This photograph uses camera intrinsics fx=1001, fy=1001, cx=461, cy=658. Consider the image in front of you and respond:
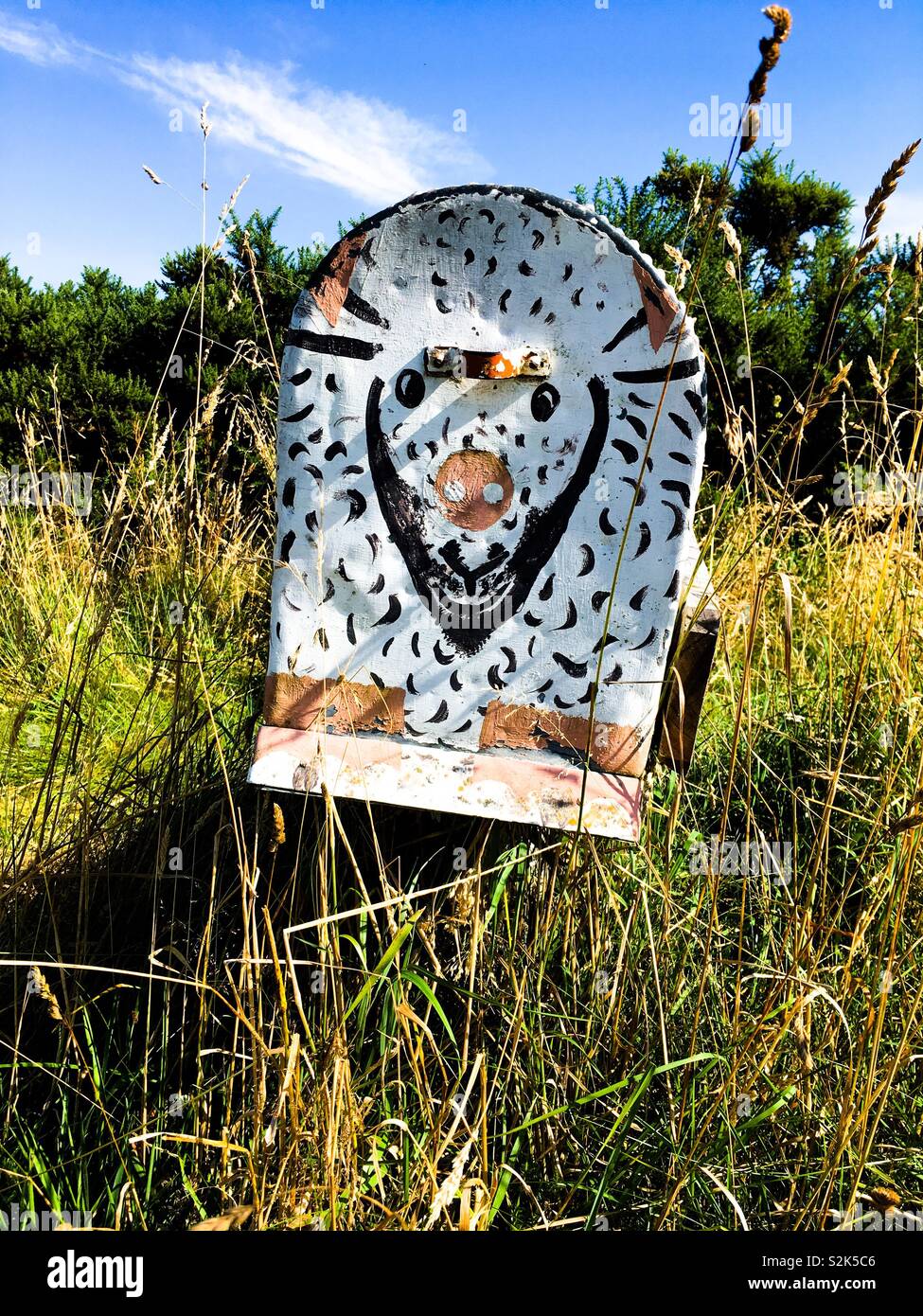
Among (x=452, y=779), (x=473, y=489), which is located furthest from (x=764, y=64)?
(x=452, y=779)

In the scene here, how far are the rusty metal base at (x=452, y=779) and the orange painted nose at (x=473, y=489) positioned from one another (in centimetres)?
33

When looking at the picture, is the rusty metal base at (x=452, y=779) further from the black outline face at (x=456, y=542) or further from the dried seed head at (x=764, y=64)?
the dried seed head at (x=764, y=64)

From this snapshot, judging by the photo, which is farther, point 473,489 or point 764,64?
point 473,489

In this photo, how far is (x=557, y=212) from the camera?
134cm

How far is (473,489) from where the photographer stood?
1.41 metres

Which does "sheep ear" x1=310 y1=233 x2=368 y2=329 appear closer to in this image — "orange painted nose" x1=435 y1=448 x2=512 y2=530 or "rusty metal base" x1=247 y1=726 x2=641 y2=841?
"orange painted nose" x1=435 y1=448 x2=512 y2=530

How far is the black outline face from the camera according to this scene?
1.37 m

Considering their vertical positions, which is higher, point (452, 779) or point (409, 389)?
point (409, 389)

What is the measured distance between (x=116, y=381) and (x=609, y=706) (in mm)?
3958

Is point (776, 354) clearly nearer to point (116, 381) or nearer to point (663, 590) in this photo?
point (116, 381)

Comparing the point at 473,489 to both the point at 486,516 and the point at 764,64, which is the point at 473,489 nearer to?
the point at 486,516

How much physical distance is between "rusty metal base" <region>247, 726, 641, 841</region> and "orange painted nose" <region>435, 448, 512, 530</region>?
33 cm

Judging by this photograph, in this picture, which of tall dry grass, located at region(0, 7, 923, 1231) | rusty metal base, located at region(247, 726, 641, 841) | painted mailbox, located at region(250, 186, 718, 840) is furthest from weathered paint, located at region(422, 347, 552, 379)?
rusty metal base, located at region(247, 726, 641, 841)

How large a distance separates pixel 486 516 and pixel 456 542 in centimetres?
6
